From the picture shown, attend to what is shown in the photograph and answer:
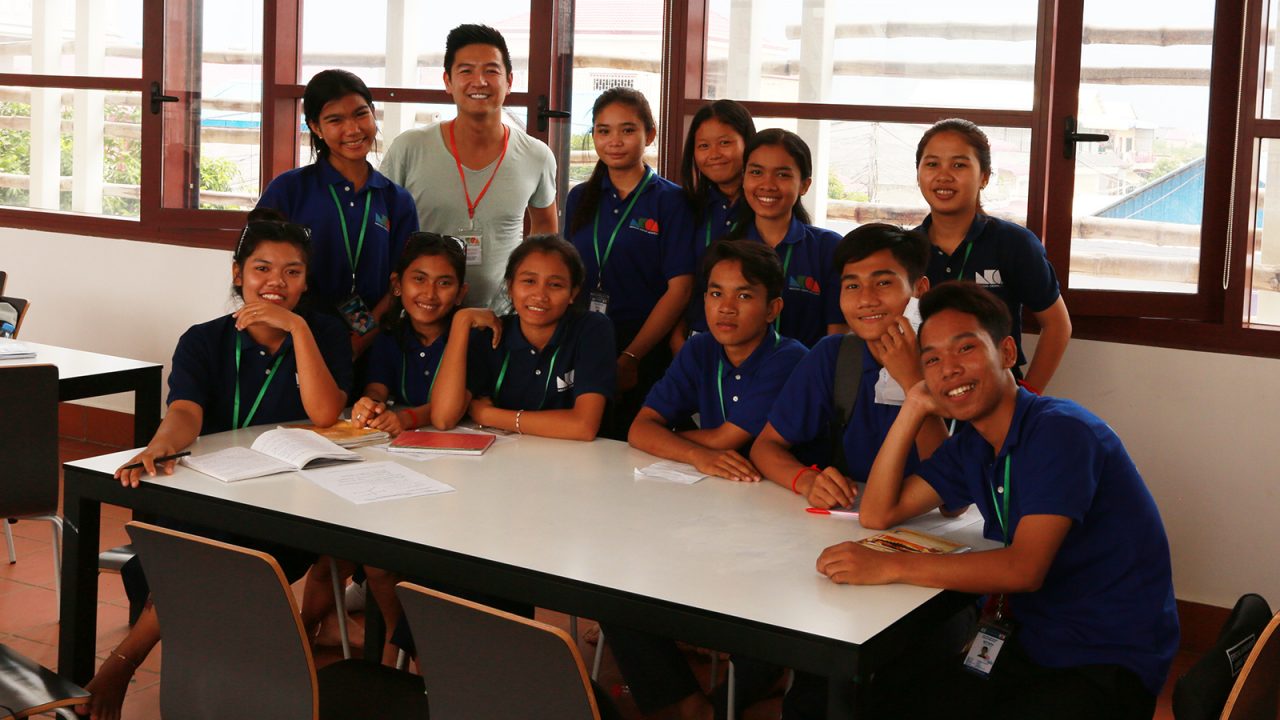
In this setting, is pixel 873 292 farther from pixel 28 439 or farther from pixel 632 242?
pixel 28 439

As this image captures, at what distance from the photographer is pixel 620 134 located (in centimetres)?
361

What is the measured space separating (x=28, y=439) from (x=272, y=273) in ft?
2.65

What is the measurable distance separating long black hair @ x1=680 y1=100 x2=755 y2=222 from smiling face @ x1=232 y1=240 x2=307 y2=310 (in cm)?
117

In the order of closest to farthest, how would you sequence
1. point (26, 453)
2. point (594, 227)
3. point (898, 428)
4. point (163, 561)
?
1. point (163, 561)
2. point (898, 428)
3. point (26, 453)
4. point (594, 227)

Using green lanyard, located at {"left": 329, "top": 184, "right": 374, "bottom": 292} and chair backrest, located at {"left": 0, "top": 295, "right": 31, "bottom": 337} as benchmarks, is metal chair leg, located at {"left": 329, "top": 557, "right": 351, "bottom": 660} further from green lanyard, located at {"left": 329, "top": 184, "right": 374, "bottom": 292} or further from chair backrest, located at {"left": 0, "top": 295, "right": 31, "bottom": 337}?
chair backrest, located at {"left": 0, "top": 295, "right": 31, "bottom": 337}

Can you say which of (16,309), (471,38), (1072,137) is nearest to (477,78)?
(471,38)

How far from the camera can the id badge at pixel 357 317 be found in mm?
3447

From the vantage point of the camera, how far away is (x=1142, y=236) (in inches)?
148

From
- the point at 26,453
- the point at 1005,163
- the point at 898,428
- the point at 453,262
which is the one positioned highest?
the point at 1005,163

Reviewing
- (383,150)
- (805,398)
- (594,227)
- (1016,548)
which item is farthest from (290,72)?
(1016,548)

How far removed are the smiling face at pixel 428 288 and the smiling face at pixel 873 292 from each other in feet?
3.64

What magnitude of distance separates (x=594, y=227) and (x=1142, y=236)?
5.45 ft

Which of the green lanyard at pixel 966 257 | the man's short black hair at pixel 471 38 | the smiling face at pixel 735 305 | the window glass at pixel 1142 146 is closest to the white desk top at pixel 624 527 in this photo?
the smiling face at pixel 735 305

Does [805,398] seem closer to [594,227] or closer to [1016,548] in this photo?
[1016,548]
